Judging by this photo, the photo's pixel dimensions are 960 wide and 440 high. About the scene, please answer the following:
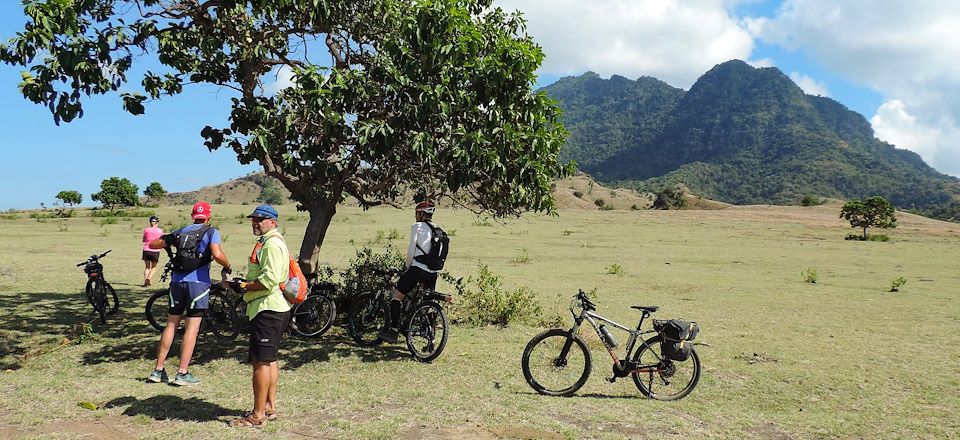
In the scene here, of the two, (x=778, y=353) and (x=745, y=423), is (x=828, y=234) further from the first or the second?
(x=745, y=423)

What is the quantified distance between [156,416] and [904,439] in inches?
311

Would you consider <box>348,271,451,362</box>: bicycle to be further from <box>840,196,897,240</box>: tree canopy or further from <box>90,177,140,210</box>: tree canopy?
<box>90,177,140,210</box>: tree canopy

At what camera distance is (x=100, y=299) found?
10.4 meters

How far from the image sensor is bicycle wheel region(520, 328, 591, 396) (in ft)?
23.5

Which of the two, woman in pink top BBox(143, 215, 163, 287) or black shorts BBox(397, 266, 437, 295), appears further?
woman in pink top BBox(143, 215, 163, 287)

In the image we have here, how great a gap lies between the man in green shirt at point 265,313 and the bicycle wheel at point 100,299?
632cm

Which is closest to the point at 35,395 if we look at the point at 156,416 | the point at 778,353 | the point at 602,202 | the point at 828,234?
the point at 156,416

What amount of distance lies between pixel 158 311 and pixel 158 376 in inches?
191

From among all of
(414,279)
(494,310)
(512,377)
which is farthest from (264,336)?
(494,310)

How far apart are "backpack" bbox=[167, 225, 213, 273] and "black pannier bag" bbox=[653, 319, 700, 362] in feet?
18.4

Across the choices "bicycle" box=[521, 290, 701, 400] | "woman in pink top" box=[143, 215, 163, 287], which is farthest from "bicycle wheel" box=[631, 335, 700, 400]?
"woman in pink top" box=[143, 215, 163, 287]

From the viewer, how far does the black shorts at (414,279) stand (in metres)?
8.35

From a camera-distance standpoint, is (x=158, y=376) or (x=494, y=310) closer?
(x=158, y=376)

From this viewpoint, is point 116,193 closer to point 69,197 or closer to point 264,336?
point 69,197
